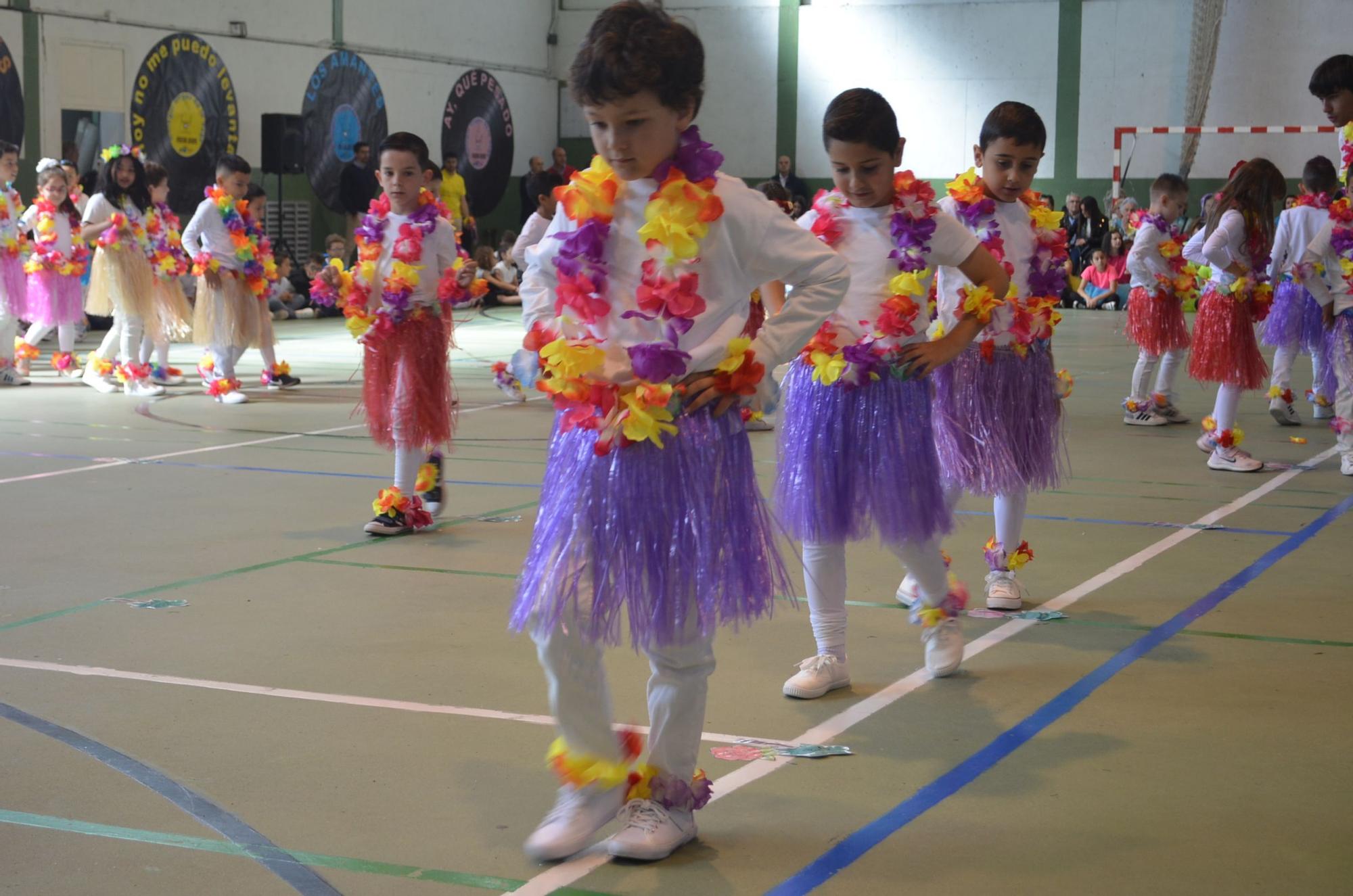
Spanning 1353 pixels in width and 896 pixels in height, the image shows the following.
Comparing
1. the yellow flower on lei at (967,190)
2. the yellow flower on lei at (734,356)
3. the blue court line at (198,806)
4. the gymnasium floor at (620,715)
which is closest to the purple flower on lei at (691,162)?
the yellow flower on lei at (734,356)

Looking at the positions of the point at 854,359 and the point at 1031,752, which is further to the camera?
the point at 854,359

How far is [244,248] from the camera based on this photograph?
941cm

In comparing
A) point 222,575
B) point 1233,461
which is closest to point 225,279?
point 222,575

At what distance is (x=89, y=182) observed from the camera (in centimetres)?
1399

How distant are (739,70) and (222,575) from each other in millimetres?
18003

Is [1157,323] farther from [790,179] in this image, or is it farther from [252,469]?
[790,179]

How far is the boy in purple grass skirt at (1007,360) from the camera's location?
13.9ft

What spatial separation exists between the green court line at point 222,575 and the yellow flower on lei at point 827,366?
7.12 ft

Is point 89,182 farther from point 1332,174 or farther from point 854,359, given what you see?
point 854,359

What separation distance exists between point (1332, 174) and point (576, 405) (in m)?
5.91

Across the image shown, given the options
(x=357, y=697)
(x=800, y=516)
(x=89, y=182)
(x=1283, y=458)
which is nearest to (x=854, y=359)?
(x=800, y=516)

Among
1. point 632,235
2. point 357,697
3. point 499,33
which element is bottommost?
point 357,697

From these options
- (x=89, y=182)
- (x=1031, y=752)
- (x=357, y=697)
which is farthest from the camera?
(x=89, y=182)

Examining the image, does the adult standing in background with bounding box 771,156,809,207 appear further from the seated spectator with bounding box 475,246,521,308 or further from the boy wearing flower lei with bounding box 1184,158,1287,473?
the boy wearing flower lei with bounding box 1184,158,1287,473
